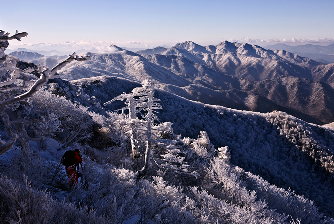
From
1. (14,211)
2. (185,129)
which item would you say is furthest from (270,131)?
(14,211)

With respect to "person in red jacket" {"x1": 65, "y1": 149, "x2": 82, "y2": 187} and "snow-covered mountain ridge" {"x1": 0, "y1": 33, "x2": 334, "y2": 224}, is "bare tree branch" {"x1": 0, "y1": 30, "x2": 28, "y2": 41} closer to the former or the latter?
"snow-covered mountain ridge" {"x1": 0, "y1": 33, "x2": 334, "y2": 224}

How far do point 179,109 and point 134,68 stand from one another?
490 feet

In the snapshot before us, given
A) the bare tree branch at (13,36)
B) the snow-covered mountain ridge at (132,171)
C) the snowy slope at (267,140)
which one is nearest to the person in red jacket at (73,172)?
the snow-covered mountain ridge at (132,171)

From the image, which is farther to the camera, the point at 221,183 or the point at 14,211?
the point at 221,183

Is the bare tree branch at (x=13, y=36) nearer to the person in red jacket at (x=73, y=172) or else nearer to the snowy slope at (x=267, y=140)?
the person in red jacket at (x=73, y=172)

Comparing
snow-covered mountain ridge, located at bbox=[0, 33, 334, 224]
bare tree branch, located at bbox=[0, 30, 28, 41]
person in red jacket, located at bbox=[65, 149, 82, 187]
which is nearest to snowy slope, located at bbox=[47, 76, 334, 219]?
snow-covered mountain ridge, located at bbox=[0, 33, 334, 224]

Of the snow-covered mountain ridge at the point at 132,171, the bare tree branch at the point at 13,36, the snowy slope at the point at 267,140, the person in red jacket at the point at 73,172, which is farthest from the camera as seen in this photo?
the snowy slope at the point at 267,140

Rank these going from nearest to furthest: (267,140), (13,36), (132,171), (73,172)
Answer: (13,36) < (73,172) < (132,171) < (267,140)

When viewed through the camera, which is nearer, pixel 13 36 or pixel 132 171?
pixel 13 36

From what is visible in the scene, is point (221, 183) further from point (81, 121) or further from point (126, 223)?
point (81, 121)

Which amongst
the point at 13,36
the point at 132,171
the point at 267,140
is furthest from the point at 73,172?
the point at 267,140

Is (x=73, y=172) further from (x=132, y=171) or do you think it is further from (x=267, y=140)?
(x=267, y=140)

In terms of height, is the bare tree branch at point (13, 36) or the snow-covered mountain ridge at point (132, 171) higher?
the bare tree branch at point (13, 36)

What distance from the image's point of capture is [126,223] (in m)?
4.04
